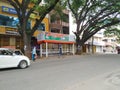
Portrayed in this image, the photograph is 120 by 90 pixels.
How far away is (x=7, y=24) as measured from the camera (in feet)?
104

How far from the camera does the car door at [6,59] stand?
1511 centimetres

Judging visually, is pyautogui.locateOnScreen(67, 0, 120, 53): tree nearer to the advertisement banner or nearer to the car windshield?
the advertisement banner

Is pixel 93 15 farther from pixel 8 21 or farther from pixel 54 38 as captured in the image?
pixel 8 21

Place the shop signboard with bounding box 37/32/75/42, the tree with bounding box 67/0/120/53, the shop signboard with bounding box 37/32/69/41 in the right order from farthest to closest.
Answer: the tree with bounding box 67/0/120/53 < the shop signboard with bounding box 37/32/75/42 < the shop signboard with bounding box 37/32/69/41

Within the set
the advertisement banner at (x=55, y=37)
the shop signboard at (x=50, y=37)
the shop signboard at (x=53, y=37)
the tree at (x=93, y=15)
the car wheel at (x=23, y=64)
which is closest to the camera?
the car wheel at (x=23, y=64)

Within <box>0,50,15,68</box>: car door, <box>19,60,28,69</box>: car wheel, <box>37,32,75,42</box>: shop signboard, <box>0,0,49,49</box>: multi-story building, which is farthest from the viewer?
<box>37,32,75,42</box>: shop signboard

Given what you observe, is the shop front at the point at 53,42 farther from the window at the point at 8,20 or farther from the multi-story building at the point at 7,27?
the window at the point at 8,20

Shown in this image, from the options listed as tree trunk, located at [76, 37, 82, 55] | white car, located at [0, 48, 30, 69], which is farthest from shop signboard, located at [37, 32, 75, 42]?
white car, located at [0, 48, 30, 69]

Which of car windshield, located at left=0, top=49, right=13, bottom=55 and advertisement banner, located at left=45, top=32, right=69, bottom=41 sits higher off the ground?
advertisement banner, located at left=45, top=32, right=69, bottom=41

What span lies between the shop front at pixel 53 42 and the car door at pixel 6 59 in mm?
15033

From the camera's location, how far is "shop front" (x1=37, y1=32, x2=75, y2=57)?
31397mm

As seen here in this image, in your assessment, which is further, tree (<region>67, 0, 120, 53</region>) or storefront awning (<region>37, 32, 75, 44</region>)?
tree (<region>67, 0, 120, 53</region>)

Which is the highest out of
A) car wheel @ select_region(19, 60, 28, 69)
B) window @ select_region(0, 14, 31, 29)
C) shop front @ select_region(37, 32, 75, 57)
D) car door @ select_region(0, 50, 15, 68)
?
window @ select_region(0, 14, 31, 29)

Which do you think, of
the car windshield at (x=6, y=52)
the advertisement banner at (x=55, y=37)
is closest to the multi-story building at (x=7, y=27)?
the advertisement banner at (x=55, y=37)
